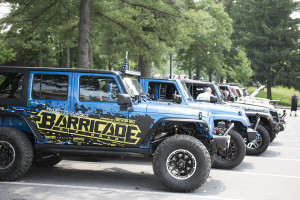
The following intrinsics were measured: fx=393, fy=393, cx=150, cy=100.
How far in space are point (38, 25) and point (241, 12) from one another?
172ft

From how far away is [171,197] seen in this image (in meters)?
6.20

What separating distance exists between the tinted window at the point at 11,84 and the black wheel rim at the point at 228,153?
4.44 metres

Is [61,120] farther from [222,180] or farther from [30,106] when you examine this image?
[222,180]

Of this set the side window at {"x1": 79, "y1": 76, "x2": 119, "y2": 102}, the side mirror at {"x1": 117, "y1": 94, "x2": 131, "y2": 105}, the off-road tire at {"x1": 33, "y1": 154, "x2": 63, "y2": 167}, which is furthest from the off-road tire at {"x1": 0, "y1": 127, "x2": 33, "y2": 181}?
the side mirror at {"x1": 117, "y1": 94, "x2": 131, "y2": 105}

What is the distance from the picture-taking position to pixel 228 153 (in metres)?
8.76

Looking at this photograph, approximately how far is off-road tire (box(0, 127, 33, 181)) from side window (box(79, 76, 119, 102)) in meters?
1.24

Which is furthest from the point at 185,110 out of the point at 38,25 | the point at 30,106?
the point at 38,25

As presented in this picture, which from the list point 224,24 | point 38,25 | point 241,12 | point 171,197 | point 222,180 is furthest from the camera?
point 241,12

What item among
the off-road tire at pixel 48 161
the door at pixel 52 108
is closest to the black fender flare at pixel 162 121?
the door at pixel 52 108

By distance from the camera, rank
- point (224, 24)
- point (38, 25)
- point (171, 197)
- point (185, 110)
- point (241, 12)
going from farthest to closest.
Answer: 1. point (241, 12)
2. point (224, 24)
3. point (38, 25)
4. point (185, 110)
5. point (171, 197)

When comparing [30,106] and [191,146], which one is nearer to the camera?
[191,146]

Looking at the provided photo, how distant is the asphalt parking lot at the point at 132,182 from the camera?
6.27 meters

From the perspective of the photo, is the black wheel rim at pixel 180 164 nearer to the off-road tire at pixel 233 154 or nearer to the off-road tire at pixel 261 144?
the off-road tire at pixel 233 154

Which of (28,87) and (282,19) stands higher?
(282,19)
